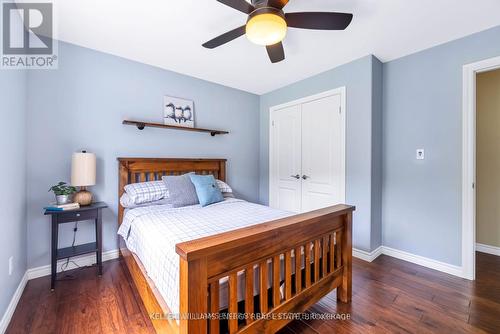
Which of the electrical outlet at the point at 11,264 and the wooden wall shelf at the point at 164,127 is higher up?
the wooden wall shelf at the point at 164,127

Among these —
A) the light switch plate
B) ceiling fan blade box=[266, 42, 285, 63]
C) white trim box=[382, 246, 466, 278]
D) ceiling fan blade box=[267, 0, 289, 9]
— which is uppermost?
ceiling fan blade box=[267, 0, 289, 9]

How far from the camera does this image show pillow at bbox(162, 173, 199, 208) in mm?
2447

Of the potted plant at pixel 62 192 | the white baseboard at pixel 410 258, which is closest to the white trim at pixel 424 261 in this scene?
the white baseboard at pixel 410 258

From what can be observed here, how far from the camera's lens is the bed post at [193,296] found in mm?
972

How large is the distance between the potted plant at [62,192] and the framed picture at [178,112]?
132 centimetres

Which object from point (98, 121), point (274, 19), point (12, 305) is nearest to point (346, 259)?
point (274, 19)

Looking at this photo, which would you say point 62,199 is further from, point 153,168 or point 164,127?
point 164,127

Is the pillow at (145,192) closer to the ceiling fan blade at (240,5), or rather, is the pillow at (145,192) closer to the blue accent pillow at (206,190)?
the blue accent pillow at (206,190)

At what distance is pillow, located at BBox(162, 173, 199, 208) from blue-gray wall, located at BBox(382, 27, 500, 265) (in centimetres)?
240

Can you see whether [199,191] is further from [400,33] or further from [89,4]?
[400,33]

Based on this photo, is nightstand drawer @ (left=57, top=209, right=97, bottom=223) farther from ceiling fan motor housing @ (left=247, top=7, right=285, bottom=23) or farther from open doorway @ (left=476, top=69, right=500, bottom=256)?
open doorway @ (left=476, top=69, right=500, bottom=256)

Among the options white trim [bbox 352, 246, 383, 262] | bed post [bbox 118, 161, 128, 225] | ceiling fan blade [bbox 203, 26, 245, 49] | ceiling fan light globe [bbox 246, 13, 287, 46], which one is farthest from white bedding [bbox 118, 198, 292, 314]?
ceiling fan blade [bbox 203, 26, 245, 49]

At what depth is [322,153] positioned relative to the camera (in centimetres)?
318

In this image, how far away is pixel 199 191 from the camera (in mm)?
2543
